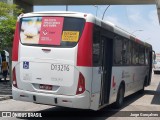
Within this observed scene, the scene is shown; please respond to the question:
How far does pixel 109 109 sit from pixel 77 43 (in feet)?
14.8

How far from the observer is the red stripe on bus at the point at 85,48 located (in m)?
10.0

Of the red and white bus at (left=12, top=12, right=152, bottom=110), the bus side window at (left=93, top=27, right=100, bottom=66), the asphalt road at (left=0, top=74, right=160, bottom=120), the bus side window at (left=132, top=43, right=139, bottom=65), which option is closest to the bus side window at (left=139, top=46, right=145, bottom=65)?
the bus side window at (left=132, top=43, right=139, bottom=65)

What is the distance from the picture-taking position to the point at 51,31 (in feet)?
34.5

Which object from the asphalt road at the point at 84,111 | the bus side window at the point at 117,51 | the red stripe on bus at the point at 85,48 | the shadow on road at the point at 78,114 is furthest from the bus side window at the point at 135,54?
the red stripe on bus at the point at 85,48

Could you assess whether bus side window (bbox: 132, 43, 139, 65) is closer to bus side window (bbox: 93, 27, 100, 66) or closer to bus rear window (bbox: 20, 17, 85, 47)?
bus side window (bbox: 93, 27, 100, 66)

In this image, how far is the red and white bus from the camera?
33.0 ft

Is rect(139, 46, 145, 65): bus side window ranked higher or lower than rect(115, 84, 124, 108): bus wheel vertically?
higher

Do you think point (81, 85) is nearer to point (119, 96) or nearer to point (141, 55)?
point (119, 96)

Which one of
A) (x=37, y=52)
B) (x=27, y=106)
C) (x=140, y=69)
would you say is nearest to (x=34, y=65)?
(x=37, y=52)

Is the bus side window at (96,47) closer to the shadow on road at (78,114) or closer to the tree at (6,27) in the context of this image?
the shadow on road at (78,114)

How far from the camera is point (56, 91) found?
33.6 ft

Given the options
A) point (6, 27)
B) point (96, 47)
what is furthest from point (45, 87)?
point (6, 27)

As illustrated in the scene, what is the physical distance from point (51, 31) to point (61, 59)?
0.86 meters

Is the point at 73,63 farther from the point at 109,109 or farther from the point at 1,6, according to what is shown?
the point at 1,6
